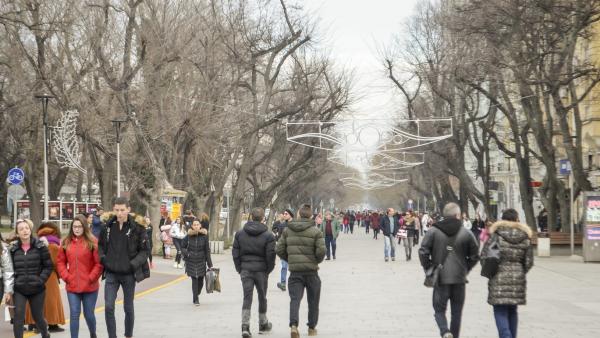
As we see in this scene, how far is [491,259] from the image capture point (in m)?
10.7

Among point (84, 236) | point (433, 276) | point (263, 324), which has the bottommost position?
point (263, 324)

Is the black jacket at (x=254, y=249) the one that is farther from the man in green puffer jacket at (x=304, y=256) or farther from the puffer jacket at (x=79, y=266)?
the puffer jacket at (x=79, y=266)

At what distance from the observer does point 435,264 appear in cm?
1150

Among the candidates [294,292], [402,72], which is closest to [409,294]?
[294,292]

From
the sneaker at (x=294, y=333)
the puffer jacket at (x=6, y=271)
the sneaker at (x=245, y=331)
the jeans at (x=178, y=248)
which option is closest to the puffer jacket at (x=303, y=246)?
the sneaker at (x=294, y=333)

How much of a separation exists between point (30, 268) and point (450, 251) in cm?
446

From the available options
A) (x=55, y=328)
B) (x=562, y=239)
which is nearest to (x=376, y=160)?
(x=562, y=239)

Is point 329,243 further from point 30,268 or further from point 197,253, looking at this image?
point 30,268

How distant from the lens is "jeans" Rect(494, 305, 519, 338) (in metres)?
10.8

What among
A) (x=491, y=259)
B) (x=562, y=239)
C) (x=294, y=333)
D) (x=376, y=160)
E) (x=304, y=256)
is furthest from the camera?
(x=376, y=160)

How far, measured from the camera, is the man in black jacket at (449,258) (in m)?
11.4

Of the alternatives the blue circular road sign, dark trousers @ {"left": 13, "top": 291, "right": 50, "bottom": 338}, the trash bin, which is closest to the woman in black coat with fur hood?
dark trousers @ {"left": 13, "top": 291, "right": 50, "bottom": 338}

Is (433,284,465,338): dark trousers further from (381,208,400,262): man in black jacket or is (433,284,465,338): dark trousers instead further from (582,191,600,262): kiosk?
(381,208,400,262): man in black jacket

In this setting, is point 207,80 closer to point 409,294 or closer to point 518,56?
point 518,56
